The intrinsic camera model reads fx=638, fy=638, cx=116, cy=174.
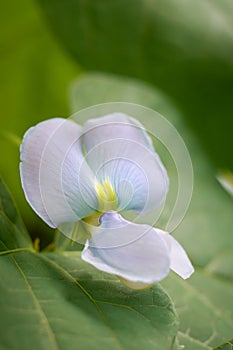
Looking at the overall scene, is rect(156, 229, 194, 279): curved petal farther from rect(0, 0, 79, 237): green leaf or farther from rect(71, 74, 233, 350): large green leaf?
rect(0, 0, 79, 237): green leaf

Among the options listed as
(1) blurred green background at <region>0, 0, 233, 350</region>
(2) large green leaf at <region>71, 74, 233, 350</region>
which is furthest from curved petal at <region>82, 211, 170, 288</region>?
(1) blurred green background at <region>0, 0, 233, 350</region>

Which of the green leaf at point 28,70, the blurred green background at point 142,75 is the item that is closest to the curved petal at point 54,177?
the blurred green background at point 142,75

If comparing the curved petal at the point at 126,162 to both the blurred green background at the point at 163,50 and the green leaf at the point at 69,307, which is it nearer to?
the green leaf at the point at 69,307

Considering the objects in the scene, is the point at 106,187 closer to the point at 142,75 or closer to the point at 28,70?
the point at 142,75

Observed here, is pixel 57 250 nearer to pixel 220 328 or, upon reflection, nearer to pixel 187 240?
pixel 220 328

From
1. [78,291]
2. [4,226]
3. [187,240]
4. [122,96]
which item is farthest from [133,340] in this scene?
[122,96]
